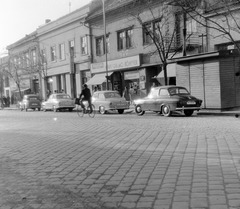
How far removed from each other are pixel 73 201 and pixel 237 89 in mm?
15662

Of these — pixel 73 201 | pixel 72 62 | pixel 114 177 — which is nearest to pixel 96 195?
pixel 73 201

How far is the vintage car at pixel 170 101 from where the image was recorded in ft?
52.0

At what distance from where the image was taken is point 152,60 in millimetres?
26188

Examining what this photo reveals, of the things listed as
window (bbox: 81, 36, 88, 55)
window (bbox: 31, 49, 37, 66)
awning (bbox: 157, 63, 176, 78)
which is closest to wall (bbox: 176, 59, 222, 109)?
awning (bbox: 157, 63, 176, 78)

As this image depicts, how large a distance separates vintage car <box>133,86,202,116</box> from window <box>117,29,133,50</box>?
11860mm

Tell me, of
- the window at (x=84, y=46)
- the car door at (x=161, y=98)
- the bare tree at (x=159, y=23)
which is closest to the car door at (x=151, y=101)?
the car door at (x=161, y=98)

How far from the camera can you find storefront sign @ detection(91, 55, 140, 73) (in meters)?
27.6

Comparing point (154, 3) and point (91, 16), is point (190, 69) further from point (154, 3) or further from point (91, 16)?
point (91, 16)

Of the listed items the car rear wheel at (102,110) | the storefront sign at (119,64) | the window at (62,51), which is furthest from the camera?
the window at (62,51)

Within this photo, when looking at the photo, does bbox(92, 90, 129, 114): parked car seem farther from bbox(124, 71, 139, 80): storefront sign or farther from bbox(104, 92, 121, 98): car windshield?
bbox(124, 71, 139, 80): storefront sign

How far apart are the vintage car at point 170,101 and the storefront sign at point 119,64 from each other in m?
10.00

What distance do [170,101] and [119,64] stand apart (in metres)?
14.0

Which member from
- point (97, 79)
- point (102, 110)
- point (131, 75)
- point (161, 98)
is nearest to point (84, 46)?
point (97, 79)

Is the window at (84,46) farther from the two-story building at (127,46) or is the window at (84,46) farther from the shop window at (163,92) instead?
the shop window at (163,92)
